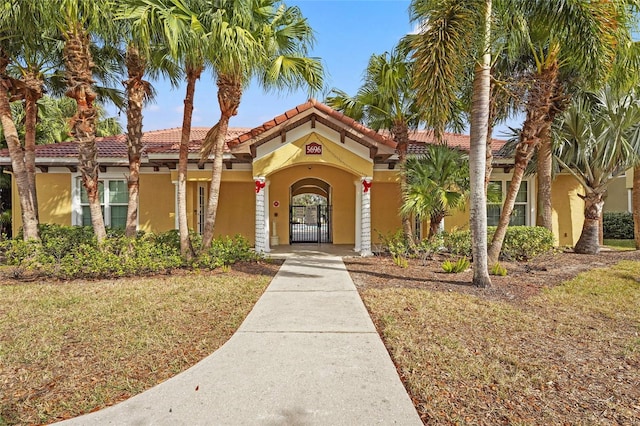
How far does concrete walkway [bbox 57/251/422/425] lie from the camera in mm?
3146

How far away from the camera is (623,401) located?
3477 millimetres

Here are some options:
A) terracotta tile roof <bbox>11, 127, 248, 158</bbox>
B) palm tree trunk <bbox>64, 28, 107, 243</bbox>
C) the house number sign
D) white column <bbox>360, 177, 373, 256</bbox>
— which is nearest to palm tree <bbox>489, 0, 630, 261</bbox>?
white column <bbox>360, 177, 373, 256</bbox>

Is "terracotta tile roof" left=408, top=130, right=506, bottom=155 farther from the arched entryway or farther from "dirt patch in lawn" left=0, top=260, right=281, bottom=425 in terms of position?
"dirt patch in lawn" left=0, top=260, right=281, bottom=425

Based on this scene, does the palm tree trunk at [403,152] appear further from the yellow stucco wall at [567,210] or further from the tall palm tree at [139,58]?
the yellow stucco wall at [567,210]

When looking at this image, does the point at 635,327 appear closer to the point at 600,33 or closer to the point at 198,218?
the point at 600,33

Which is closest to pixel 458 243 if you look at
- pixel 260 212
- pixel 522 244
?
pixel 522 244

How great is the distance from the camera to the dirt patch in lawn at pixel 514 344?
336 cm

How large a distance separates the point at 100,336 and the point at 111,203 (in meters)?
10.9

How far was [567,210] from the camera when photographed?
15.4 meters

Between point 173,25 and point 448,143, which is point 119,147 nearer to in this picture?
point 173,25

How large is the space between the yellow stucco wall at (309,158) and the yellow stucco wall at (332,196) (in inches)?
144

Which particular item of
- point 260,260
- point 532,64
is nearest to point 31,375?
point 260,260

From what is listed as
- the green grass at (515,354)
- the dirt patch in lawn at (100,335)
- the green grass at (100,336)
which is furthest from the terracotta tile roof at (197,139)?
the green grass at (100,336)

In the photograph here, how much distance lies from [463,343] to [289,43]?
8865 millimetres
